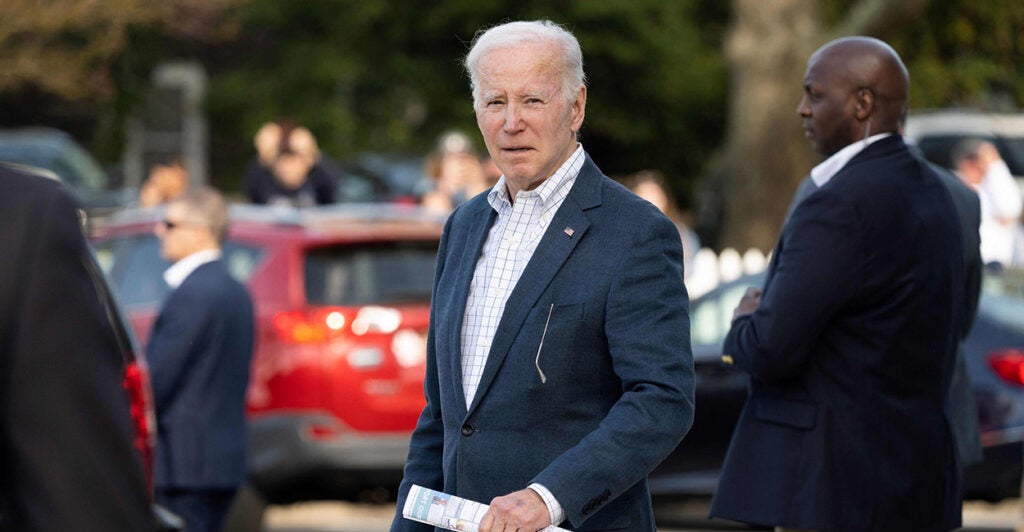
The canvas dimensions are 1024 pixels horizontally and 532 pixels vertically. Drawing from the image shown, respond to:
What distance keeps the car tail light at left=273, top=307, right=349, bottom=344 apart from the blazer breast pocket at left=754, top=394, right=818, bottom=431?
4492 millimetres

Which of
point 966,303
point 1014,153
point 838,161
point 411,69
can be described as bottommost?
point 966,303

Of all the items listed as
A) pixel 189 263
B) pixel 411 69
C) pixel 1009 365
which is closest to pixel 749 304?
pixel 189 263

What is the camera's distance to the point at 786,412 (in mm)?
4453

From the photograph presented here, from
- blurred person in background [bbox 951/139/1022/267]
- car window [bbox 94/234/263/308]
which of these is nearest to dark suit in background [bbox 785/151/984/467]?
car window [bbox 94/234/263/308]

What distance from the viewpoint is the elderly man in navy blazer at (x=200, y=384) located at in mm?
7094

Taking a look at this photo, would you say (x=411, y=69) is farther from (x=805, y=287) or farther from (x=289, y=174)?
(x=805, y=287)

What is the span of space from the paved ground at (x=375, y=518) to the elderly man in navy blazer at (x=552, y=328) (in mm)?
5540

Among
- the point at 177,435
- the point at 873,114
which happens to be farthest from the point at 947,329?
the point at 177,435

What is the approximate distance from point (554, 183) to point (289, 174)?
961cm

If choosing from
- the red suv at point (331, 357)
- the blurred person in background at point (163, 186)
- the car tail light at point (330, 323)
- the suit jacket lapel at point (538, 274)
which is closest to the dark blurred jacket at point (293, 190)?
the blurred person in background at point (163, 186)

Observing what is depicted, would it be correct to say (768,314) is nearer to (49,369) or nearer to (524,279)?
(524,279)

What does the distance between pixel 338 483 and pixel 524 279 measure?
565 cm

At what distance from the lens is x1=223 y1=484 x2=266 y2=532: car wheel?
8562 mm

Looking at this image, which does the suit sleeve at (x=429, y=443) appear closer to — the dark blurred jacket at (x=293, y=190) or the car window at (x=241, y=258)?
the car window at (x=241, y=258)
